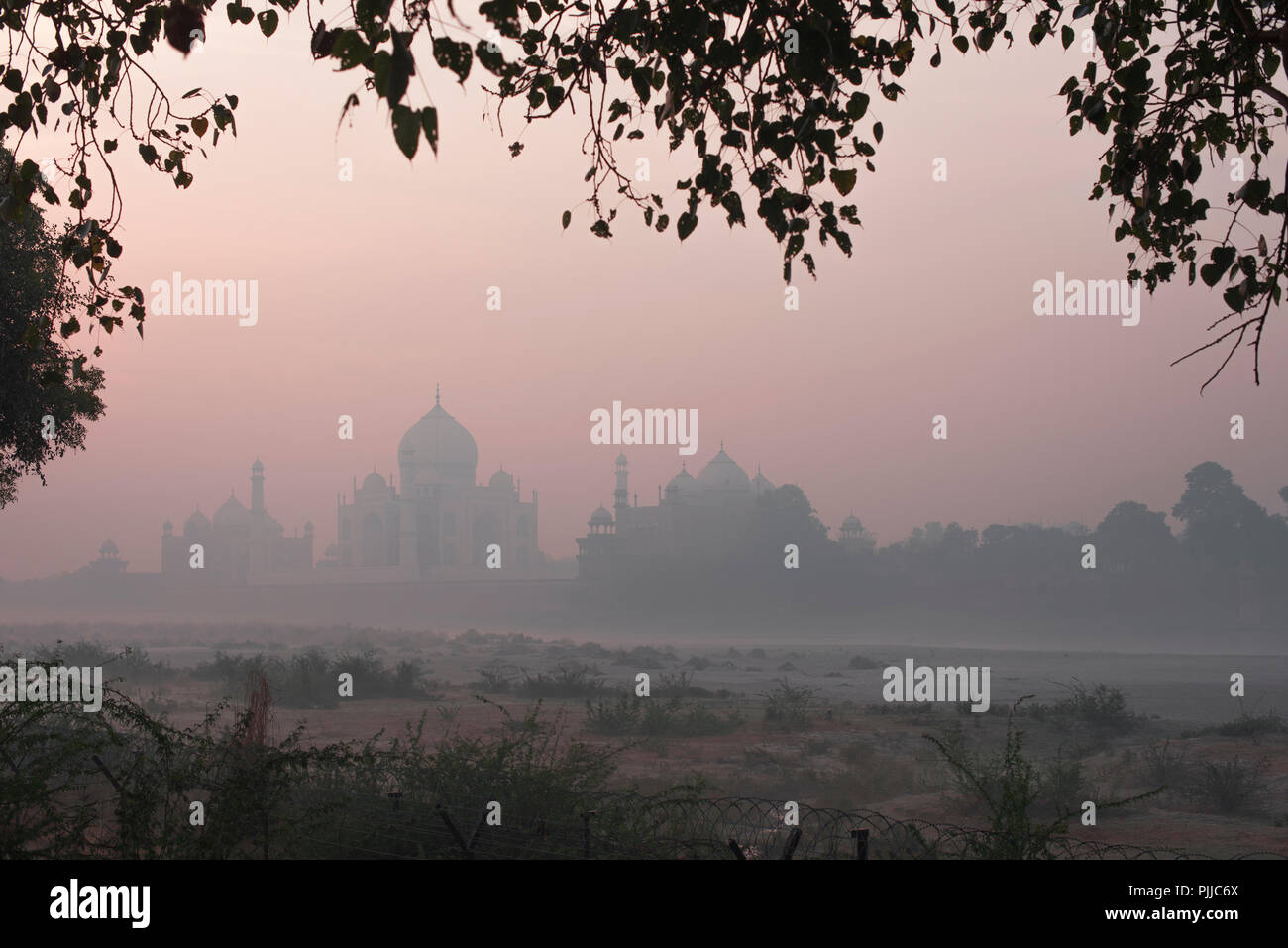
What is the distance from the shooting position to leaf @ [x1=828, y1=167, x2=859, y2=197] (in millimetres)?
3709

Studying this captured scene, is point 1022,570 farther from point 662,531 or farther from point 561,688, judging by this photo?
point 561,688

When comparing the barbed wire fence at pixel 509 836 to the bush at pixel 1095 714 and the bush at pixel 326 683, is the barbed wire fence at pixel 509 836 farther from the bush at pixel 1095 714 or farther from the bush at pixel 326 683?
the bush at pixel 326 683

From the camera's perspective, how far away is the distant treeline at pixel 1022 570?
4734 cm

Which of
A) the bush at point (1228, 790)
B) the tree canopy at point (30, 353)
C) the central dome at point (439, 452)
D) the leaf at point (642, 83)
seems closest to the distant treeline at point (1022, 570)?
the central dome at point (439, 452)

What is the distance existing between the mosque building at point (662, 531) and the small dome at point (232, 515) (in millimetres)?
25944

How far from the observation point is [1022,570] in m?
50.9

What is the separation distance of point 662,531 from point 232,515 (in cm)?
3206

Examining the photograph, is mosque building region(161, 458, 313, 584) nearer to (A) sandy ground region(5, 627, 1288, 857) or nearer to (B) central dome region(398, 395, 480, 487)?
(B) central dome region(398, 395, 480, 487)

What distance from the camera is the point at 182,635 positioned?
5247 centimetres

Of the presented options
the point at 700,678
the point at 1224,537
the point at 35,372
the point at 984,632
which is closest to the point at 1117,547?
the point at 1224,537

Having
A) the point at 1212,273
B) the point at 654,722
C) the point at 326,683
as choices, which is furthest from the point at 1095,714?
the point at 1212,273

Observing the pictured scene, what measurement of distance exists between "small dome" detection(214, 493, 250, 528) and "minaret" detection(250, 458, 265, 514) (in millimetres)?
2528
